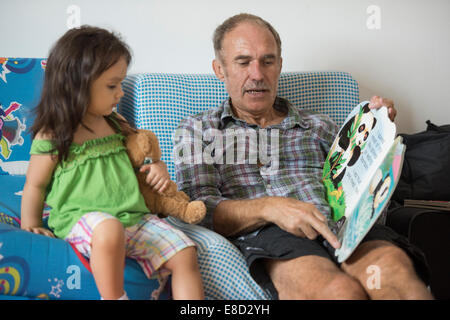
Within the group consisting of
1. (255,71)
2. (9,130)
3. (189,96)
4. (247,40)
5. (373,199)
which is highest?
(247,40)

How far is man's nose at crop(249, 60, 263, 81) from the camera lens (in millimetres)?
1710

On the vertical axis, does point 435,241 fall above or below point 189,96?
below

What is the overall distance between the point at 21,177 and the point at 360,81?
1686mm

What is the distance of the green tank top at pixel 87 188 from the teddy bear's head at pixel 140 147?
73 millimetres

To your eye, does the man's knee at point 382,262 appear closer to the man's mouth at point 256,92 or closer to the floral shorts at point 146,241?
the floral shorts at point 146,241

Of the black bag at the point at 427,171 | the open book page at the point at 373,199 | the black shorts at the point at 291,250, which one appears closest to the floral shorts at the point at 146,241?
the black shorts at the point at 291,250

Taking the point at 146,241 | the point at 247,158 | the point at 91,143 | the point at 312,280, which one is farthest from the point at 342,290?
the point at 91,143

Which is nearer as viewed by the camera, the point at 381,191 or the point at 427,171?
the point at 381,191

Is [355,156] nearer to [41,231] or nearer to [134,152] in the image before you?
[134,152]

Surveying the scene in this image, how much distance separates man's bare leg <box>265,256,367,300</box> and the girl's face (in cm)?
67

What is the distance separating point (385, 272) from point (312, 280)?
0.19m

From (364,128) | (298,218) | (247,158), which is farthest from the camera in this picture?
(247,158)

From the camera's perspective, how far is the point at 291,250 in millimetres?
1339

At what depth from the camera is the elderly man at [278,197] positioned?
1.23m
